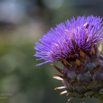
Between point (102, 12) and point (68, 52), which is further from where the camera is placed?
point (102, 12)

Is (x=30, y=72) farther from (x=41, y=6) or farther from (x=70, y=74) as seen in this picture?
(x=41, y=6)

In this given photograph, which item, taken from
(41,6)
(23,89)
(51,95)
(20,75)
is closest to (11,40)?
A: (20,75)

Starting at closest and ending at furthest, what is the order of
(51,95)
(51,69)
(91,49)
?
(91,49), (51,95), (51,69)

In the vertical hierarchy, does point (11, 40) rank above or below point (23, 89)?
above

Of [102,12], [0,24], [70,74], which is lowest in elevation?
[70,74]
